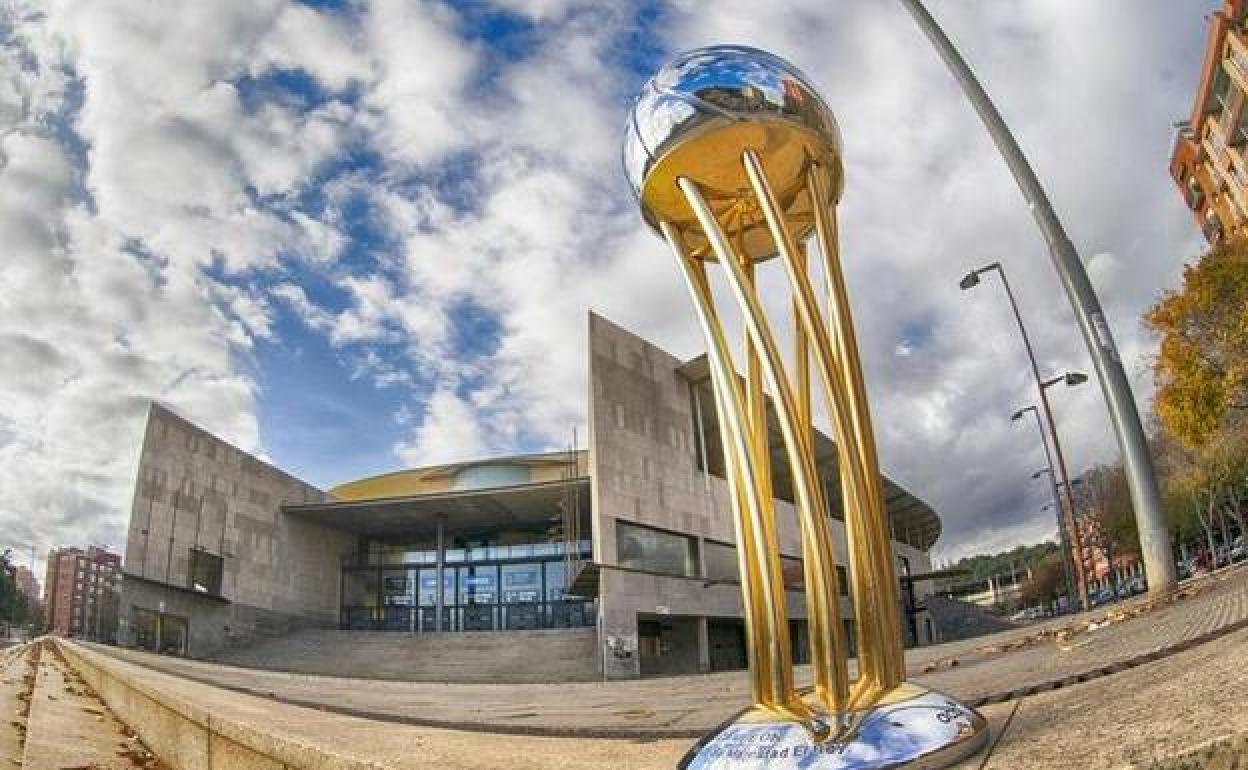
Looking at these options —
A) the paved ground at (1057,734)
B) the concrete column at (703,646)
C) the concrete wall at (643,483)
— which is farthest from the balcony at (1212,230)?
the paved ground at (1057,734)

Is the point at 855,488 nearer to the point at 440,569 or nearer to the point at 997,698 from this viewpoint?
the point at 997,698

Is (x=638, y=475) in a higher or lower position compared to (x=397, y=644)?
higher

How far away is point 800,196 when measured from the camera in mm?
2816

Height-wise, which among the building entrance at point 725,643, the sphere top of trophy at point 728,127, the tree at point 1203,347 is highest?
the tree at point 1203,347

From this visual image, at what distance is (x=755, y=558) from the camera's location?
2.43 m

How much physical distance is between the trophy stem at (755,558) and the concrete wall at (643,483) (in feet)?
84.2

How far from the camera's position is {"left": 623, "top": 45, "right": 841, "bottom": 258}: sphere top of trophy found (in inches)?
98.3

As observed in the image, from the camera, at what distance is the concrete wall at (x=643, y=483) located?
27812 millimetres

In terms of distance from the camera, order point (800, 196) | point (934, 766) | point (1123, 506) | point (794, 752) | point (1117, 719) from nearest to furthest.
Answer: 1. point (1117, 719)
2. point (934, 766)
3. point (794, 752)
4. point (800, 196)
5. point (1123, 506)

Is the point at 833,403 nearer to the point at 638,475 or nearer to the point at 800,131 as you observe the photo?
the point at 800,131

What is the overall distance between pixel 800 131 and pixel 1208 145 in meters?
50.6

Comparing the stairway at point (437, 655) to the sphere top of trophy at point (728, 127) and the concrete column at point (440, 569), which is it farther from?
the sphere top of trophy at point (728, 127)

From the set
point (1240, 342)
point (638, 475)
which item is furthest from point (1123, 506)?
point (638, 475)

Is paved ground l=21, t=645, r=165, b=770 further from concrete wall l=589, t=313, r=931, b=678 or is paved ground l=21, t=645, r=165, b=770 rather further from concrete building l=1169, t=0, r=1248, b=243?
concrete building l=1169, t=0, r=1248, b=243
